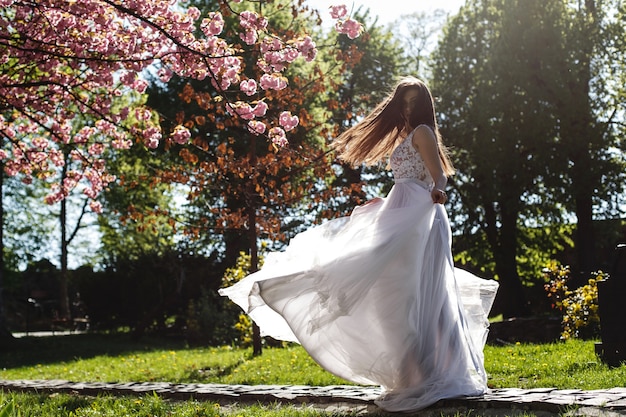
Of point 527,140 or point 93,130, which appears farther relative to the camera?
point 527,140

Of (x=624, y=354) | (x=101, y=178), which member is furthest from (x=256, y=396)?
(x=101, y=178)

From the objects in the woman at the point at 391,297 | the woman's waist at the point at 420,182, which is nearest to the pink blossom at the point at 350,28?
the woman at the point at 391,297

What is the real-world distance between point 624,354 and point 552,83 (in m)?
15.0

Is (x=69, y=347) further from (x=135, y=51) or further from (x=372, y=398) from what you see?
(x=372, y=398)

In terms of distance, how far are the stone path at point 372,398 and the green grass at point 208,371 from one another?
25cm

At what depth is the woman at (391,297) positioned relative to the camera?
5.10 meters

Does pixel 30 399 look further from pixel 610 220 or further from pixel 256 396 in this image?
pixel 610 220

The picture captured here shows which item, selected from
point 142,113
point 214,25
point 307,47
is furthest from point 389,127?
point 142,113

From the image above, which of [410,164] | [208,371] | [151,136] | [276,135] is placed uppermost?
[151,136]

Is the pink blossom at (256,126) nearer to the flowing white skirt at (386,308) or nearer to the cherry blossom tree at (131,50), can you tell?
the cherry blossom tree at (131,50)

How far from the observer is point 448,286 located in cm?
544

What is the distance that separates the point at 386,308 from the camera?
5.14 metres

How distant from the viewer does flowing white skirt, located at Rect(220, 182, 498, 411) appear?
16.7 ft

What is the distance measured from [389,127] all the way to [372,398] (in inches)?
84.9
